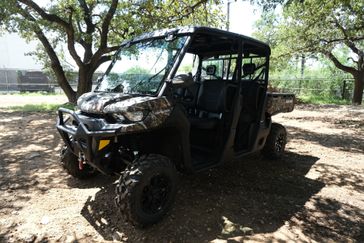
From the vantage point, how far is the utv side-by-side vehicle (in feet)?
9.91

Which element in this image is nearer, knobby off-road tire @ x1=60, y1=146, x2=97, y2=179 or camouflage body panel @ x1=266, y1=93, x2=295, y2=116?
knobby off-road tire @ x1=60, y1=146, x2=97, y2=179

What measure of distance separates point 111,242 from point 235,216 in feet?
4.60

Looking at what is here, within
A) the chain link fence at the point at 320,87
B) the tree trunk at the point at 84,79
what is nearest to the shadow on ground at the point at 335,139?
the tree trunk at the point at 84,79

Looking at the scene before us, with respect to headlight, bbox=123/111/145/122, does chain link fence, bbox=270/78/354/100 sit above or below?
above

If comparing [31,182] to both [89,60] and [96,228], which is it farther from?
[89,60]

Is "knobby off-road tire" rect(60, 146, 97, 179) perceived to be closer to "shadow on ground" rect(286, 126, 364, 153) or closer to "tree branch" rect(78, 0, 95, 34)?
"shadow on ground" rect(286, 126, 364, 153)

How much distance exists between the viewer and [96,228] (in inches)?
125

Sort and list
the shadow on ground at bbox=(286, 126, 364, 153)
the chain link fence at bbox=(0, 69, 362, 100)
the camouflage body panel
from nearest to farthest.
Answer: the camouflage body panel → the shadow on ground at bbox=(286, 126, 364, 153) → the chain link fence at bbox=(0, 69, 362, 100)

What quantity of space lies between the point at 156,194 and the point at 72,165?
1.58m

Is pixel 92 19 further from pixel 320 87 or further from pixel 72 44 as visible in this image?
pixel 320 87

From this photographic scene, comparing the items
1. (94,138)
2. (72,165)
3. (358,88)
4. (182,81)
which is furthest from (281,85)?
(94,138)

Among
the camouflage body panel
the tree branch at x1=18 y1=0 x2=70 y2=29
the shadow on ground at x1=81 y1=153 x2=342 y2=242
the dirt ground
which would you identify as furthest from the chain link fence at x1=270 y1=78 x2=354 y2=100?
the shadow on ground at x1=81 y1=153 x2=342 y2=242

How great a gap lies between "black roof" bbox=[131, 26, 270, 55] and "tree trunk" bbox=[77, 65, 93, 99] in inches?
315

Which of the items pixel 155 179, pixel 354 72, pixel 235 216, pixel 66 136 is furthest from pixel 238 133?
pixel 354 72
